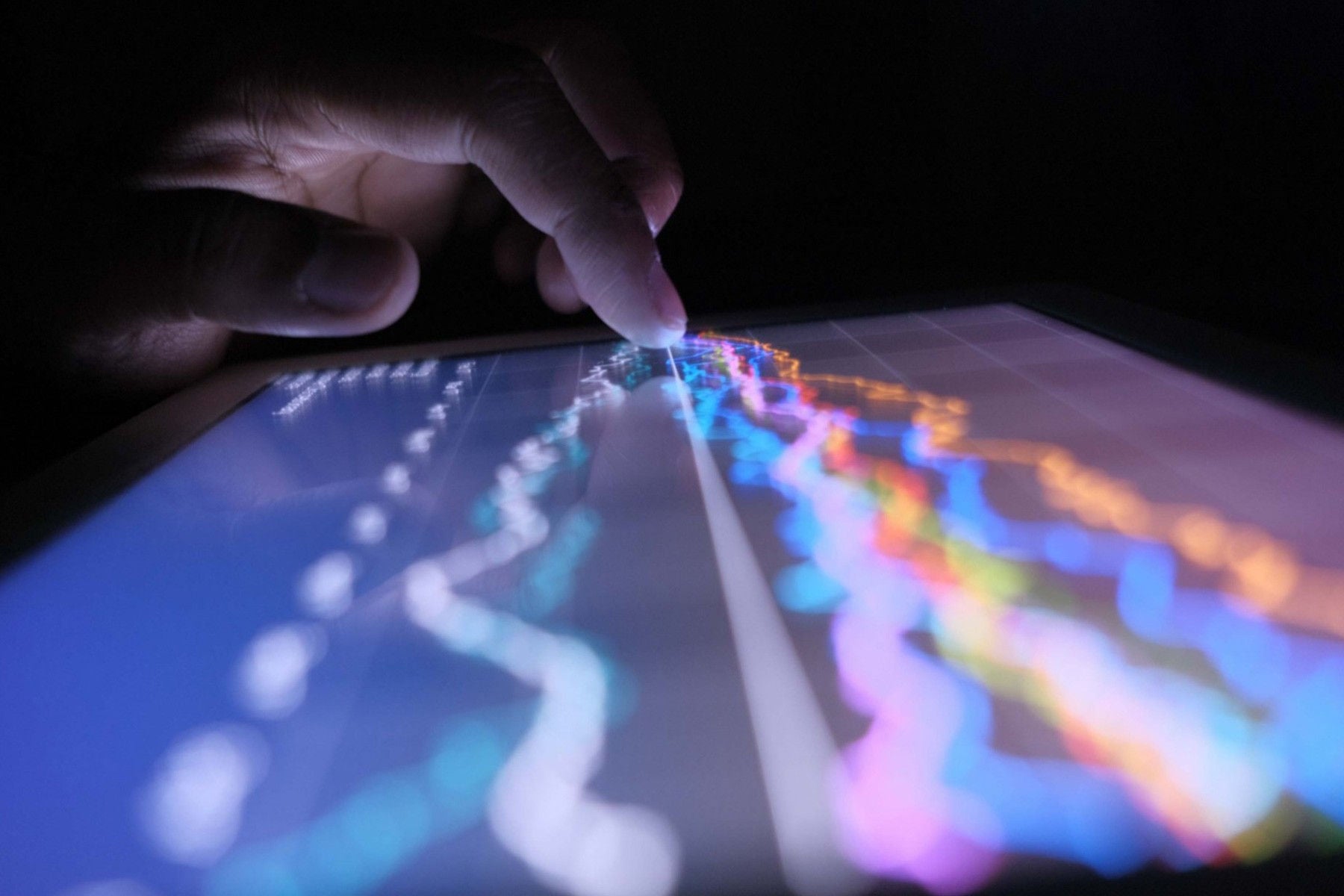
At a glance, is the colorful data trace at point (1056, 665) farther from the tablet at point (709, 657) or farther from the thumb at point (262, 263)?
the thumb at point (262, 263)

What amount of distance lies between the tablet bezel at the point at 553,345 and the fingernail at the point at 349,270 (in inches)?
7.3

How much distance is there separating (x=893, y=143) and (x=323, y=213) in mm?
1280

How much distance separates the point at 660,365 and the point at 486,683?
2.11 feet

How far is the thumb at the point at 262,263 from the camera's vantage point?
91 cm

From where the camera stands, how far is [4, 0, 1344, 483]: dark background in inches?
46.1

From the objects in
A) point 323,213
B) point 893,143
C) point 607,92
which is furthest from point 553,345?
point 893,143

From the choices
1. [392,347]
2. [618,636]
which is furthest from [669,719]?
[392,347]

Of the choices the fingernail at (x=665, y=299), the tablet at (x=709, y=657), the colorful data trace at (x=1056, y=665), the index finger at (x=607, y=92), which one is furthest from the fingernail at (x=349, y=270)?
the index finger at (x=607, y=92)

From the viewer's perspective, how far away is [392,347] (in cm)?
126

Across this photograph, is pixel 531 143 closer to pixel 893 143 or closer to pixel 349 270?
pixel 349 270

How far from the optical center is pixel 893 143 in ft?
6.17

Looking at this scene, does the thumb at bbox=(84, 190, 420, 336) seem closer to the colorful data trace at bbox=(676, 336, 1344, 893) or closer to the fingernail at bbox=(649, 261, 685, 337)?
the fingernail at bbox=(649, 261, 685, 337)

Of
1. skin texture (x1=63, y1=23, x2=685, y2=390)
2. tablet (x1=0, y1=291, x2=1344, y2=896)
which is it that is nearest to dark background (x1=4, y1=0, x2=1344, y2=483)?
skin texture (x1=63, y1=23, x2=685, y2=390)

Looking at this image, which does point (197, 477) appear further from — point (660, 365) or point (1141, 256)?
point (1141, 256)
